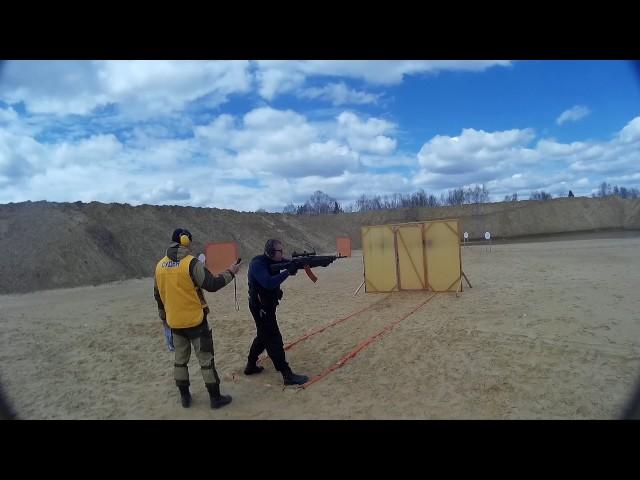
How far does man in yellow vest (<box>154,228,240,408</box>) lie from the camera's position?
192 inches

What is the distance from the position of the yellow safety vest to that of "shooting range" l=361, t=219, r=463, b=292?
9693 mm

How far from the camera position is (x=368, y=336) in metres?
8.29

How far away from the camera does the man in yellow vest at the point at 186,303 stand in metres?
4.87

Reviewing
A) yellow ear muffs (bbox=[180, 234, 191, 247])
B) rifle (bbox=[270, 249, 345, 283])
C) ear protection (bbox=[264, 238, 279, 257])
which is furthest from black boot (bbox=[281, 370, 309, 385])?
yellow ear muffs (bbox=[180, 234, 191, 247])

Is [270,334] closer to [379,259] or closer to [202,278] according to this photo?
[202,278]

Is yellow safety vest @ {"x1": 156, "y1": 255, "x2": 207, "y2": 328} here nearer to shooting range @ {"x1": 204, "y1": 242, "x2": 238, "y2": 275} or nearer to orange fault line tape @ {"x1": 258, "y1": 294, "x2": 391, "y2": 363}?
orange fault line tape @ {"x1": 258, "y1": 294, "x2": 391, "y2": 363}

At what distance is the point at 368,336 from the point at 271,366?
246 cm

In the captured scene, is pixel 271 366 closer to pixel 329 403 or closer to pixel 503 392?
pixel 329 403

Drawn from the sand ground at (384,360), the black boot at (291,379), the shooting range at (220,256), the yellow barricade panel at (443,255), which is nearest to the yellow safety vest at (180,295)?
the sand ground at (384,360)

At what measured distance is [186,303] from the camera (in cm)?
488

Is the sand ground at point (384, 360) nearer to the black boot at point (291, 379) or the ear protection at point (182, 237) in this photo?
the black boot at point (291, 379)

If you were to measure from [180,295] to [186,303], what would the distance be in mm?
122

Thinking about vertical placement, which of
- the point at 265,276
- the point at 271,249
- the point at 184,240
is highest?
the point at 184,240

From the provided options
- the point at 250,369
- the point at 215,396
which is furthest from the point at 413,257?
the point at 215,396
